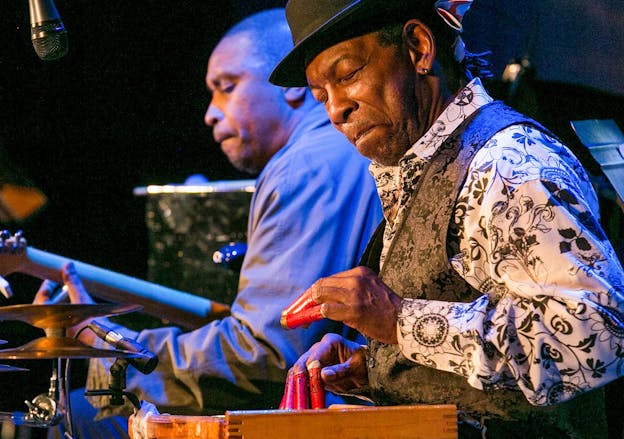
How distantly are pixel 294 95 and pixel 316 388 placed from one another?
2.05 m

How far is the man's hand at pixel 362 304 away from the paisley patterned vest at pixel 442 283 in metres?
0.14

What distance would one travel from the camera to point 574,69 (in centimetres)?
305

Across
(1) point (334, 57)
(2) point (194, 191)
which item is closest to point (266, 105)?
(2) point (194, 191)

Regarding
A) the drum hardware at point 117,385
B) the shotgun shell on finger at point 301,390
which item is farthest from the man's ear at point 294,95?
the shotgun shell on finger at point 301,390

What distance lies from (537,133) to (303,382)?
839 mm

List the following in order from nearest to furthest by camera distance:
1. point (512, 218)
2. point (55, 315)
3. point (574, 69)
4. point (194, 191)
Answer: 1. point (512, 218)
2. point (55, 315)
3. point (574, 69)
4. point (194, 191)

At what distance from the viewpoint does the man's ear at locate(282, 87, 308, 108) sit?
13.0ft

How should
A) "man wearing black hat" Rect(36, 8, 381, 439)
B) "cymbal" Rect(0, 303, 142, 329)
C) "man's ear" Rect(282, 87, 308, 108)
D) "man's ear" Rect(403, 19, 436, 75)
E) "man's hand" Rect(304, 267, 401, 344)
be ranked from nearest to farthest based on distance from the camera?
1. "man's hand" Rect(304, 267, 401, 344)
2. "man's ear" Rect(403, 19, 436, 75)
3. "cymbal" Rect(0, 303, 142, 329)
4. "man wearing black hat" Rect(36, 8, 381, 439)
5. "man's ear" Rect(282, 87, 308, 108)

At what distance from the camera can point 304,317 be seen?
1938mm

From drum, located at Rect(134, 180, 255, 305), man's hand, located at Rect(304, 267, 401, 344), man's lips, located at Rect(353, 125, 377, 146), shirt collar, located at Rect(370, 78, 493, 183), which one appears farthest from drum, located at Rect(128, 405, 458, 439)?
drum, located at Rect(134, 180, 255, 305)

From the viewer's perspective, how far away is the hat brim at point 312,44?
2170mm

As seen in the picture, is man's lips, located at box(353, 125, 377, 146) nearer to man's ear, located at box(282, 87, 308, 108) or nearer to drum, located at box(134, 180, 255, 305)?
man's ear, located at box(282, 87, 308, 108)

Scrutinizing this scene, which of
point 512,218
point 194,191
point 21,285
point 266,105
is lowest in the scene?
point 21,285

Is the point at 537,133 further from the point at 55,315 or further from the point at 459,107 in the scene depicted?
the point at 55,315
